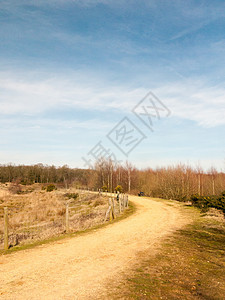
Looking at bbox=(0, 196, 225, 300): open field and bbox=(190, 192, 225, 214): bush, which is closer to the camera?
bbox=(0, 196, 225, 300): open field

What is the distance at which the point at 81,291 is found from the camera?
5.23m

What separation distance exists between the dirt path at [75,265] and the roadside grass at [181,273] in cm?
45

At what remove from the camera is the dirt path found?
528 cm

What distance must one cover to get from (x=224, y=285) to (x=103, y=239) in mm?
5564

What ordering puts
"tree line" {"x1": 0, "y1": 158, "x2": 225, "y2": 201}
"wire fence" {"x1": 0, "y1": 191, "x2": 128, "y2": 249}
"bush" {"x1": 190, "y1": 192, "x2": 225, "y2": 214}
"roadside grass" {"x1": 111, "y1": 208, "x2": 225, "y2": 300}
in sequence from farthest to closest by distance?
1. "tree line" {"x1": 0, "y1": 158, "x2": 225, "y2": 201}
2. "bush" {"x1": 190, "y1": 192, "x2": 225, "y2": 214}
3. "wire fence" {"x1": 0, "y1": 191, "x2": 128, "y2": 249}
4. "roadside grass" {"x1": 111, "y1": 208, "x2": 225, "y2": 300}

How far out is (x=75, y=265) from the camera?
6.98 meters

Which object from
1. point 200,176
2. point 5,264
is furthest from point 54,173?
point 5,264

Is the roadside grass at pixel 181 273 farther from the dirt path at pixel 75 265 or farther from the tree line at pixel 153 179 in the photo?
the tree line at pixel 153 179

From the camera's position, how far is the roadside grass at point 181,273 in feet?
17.1

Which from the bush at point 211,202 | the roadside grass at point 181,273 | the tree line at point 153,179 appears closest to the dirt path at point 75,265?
the roadside grass at point 181,273

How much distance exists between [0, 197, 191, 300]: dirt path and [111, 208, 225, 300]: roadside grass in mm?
453

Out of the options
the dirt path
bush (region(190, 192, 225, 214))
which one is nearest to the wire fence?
the dirt path

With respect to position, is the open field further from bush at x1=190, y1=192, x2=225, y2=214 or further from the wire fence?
bush at x1=190, y1=192, x2=225, y2=214

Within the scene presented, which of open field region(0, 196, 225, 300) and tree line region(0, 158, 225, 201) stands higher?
tree line region(0, 158, 225, 201)
